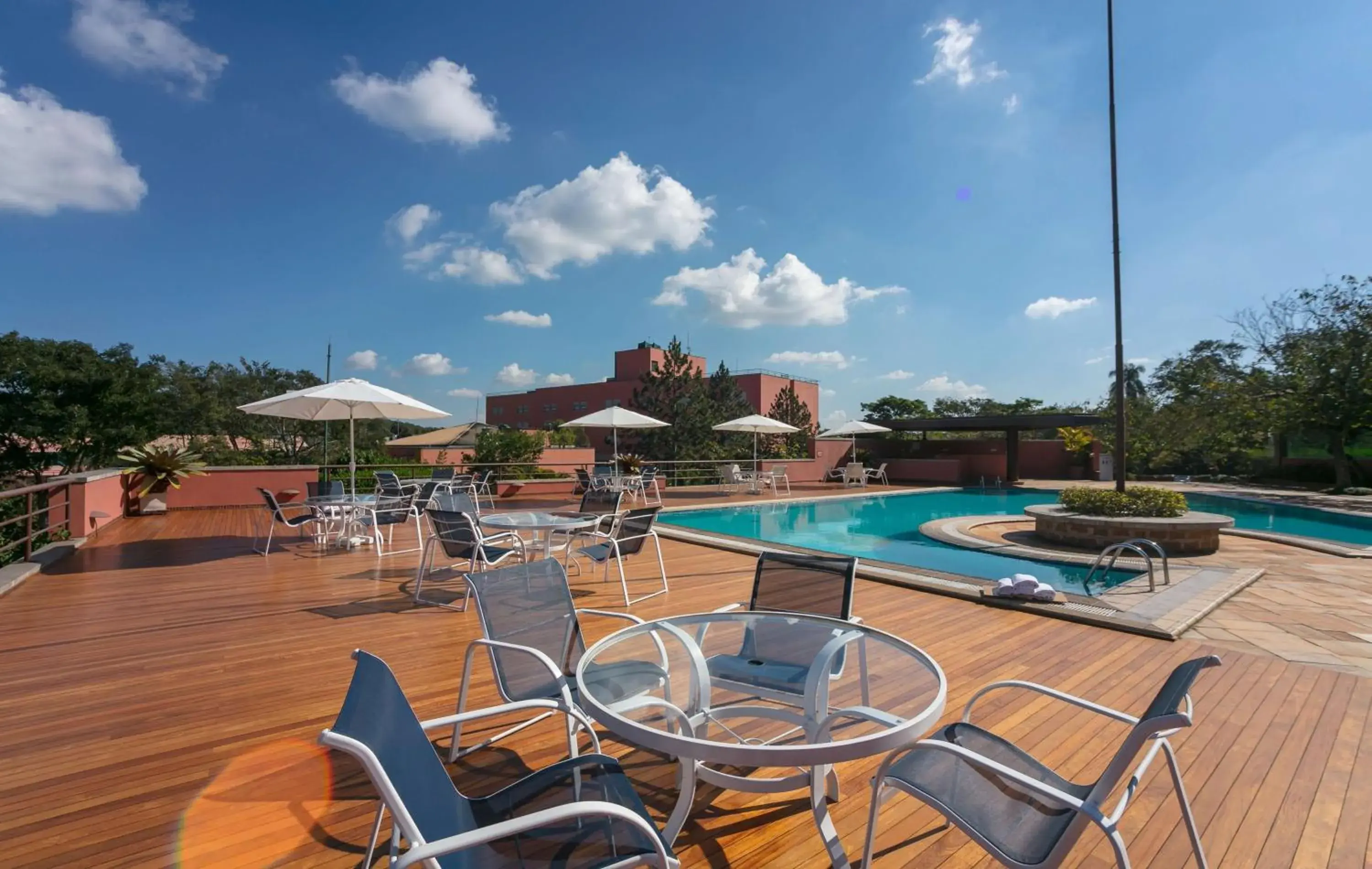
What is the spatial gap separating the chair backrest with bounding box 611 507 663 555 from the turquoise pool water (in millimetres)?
9651

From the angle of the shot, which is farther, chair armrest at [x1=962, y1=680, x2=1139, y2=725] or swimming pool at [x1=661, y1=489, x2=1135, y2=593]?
swimming pool at [x1=661, y1=489, x2=1135, y2=593]

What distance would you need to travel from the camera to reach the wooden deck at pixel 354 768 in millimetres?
1831

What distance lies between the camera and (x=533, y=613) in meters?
2.46

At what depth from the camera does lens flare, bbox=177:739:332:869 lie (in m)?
1.76

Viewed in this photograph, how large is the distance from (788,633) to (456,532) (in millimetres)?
3033

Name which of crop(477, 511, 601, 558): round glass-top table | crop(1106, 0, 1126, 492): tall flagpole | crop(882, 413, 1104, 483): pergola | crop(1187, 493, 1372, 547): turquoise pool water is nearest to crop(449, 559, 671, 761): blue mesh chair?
crop(477, 511, 601, 558): round glass-top table

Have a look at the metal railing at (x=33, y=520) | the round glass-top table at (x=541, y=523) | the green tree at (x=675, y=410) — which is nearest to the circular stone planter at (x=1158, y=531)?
the round glass-top table at (x=541, y=523)

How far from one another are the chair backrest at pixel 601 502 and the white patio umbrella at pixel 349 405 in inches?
96.9

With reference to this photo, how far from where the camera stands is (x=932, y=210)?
1147cm

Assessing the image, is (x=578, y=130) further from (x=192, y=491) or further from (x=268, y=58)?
(x=192, y=491)

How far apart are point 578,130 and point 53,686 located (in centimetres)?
911

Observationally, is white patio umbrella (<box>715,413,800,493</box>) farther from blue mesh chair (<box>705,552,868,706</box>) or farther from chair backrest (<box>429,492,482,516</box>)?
blue mesh chair (<box>705,552,868,706</box>)

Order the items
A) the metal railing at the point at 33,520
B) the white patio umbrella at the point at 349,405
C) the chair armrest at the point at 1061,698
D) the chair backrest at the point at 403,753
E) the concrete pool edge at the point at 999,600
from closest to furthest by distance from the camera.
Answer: the chair backrest at the point at 403,753, the chair armrest at the point at 1061,698, the concrete pool edge at the point at 999,600, the metal railing at the point at 33,520, the white patio umbrella at the point at 349,405

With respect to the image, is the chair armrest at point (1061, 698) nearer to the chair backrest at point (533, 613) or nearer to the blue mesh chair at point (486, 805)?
the blue mesh chair at point (486, 805)
